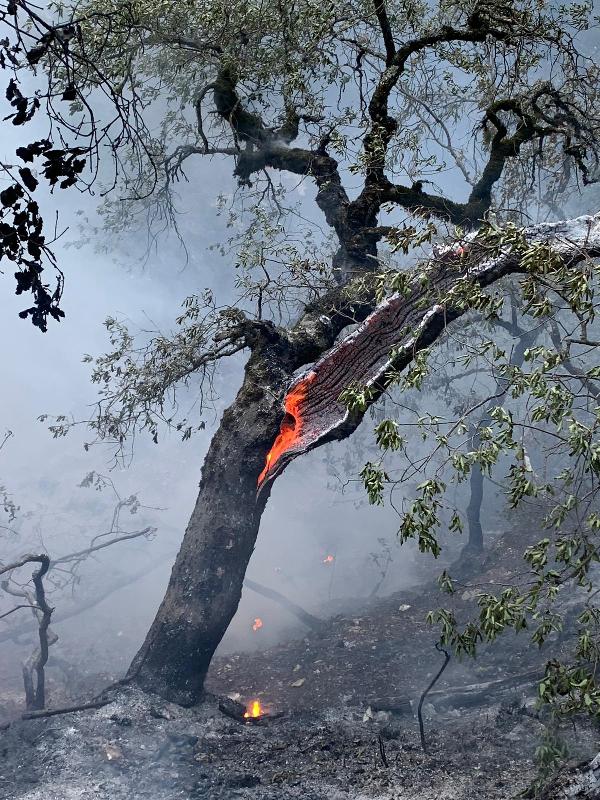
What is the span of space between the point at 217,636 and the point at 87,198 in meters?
24.0

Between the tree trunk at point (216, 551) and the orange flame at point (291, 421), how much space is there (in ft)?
0.30

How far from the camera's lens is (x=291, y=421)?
5.88m

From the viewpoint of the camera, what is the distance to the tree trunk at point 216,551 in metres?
5.98

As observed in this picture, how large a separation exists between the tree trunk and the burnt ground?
332 millimetres

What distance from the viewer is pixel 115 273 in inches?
994

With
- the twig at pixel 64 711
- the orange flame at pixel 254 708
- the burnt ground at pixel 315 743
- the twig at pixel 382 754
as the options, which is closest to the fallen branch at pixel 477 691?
the burnt ground at pixel 315 743

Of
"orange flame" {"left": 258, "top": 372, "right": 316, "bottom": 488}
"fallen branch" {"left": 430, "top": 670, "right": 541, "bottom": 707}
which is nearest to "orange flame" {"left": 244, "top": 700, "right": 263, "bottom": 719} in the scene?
"fallen branch" {"left": 430, "top": 670, "right": 541, "bottom": 707}

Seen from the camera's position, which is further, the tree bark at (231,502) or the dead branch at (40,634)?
the dead branch at (40,634)

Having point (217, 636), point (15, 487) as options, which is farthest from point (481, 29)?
point (15, 487)

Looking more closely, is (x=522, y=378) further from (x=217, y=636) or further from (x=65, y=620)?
(x=65, y=620)

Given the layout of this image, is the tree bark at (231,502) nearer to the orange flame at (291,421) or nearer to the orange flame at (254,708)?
the orange flame at (291,421)

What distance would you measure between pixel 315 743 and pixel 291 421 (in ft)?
9.69

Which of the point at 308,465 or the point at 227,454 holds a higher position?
the point at 308,465

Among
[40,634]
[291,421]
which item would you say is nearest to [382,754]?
[291,421]
